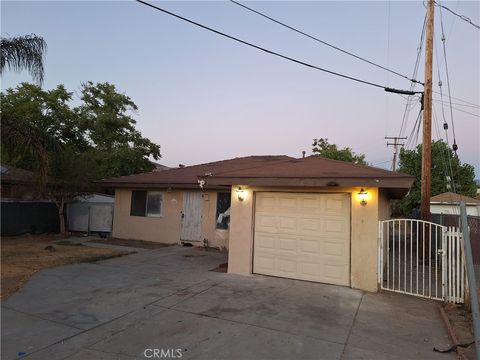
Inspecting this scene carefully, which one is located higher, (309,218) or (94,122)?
(94,122)

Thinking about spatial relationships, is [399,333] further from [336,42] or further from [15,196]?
[15,196]

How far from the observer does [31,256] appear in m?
11.4

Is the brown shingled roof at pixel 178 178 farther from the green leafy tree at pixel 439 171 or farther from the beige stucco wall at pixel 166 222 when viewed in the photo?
the green leafy tree at pixel 439 171

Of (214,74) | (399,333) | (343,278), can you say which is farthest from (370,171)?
(214,74)

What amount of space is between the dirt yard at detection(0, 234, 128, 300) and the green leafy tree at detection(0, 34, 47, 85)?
194 inches

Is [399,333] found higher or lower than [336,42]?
lower

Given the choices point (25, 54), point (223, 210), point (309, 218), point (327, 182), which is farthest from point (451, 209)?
point (25, 54)

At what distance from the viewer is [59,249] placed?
12.9m

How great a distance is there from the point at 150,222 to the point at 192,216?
6.91ft

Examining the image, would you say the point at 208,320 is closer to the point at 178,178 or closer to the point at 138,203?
the point at 178,178

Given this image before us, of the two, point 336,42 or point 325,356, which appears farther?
point 336,42

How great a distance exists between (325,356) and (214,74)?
12698 millimetres

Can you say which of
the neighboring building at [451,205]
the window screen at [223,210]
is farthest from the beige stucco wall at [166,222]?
the neighboring building at [451,205]

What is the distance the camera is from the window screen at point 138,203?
16.4m
